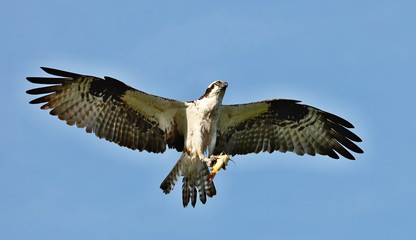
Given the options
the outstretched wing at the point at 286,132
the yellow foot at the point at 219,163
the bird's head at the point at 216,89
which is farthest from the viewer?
the outstretched wing at the point at 286,132

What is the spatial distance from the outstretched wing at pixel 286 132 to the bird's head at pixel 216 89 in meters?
1.00

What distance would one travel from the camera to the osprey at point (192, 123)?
53.0 ft

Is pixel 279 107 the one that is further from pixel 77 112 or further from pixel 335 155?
pixel 77 112

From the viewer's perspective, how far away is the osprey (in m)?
16.2

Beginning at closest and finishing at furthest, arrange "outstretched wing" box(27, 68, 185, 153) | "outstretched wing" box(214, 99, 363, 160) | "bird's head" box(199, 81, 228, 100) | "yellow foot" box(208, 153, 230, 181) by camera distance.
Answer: "yellow foot" box(208, 153, 230, 181), "bird's head" box(199, 81, 228, 100), "outstretched wing" box(27, 68, 185, 153), "outstretched wing" box(214, 99, 363, 160)

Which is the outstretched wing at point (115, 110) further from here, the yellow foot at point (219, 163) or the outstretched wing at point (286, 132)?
the yellow foot at point (219, 163)

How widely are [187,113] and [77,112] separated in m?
2.02

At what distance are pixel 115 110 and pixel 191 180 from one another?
75.8 inches

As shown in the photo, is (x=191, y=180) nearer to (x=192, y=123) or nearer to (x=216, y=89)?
(x=192, y=123)

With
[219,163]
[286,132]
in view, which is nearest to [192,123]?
[219,163]

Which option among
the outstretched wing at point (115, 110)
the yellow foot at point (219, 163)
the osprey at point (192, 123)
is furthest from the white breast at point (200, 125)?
the yellow foot at point (219, 163)

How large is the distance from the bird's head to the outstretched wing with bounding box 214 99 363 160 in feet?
3.29

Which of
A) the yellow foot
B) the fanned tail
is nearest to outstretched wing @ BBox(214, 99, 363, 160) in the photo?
the fanned tail

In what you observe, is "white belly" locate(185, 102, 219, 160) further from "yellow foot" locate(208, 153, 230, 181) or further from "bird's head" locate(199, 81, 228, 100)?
"yellow foot" locate(208, 153, 230, 181)
